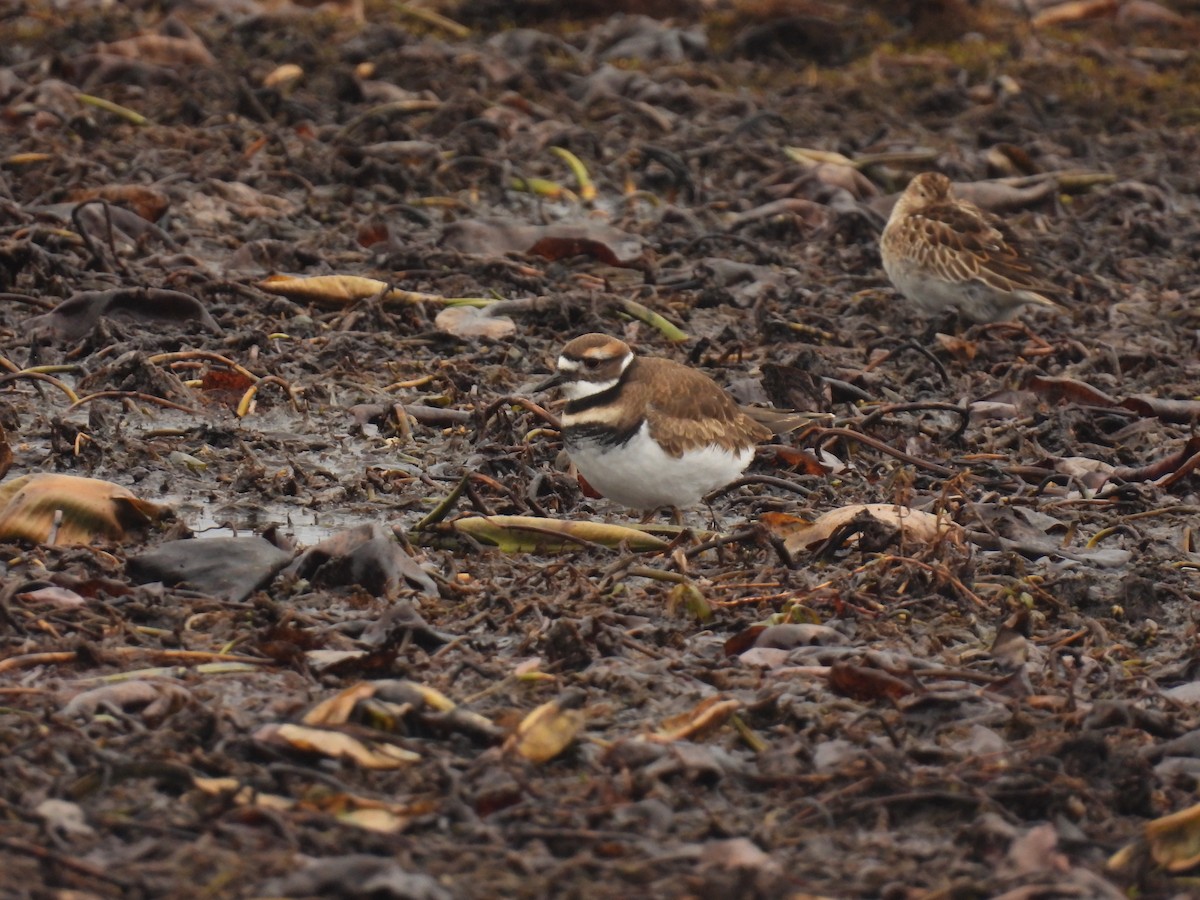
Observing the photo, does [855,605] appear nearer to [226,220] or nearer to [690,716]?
[690,716]

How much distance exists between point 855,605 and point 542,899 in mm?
2266

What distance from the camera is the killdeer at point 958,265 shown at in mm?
9711

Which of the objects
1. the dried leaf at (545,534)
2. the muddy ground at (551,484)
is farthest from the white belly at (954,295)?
the dried leaf at (545,534)

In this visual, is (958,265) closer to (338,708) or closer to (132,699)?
(338,708)

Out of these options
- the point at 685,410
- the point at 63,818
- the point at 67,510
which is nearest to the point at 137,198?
the point at 67,510

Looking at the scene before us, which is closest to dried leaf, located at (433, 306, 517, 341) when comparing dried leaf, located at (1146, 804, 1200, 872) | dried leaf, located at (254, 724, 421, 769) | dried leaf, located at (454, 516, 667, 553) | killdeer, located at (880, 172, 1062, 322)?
killdeer, located at (880, 172, 1062, 322)

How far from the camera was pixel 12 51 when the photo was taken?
1327 cm

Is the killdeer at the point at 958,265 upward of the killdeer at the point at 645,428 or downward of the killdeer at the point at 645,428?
downward

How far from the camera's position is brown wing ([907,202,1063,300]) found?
971 centimetres

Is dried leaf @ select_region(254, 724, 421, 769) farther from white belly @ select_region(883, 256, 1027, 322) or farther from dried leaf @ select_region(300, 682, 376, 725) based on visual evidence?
white belly @ select_region(883, 256, 1027, 322)

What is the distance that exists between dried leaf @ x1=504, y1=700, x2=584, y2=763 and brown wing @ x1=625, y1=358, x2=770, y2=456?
1845 mm

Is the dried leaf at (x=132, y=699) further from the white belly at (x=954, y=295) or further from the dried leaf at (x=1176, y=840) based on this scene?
the white belly at (x=954, y=295)

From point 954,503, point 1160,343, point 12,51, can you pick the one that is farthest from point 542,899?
point 12,51

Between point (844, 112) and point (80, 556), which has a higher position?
point (80, 556)
